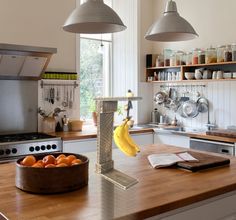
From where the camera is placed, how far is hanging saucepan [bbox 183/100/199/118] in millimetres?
4629

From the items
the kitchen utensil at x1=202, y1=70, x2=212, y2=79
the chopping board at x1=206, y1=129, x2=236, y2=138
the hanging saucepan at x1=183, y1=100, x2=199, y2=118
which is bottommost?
the chopping board at x1=206, y1=129, x2=236, y2=138

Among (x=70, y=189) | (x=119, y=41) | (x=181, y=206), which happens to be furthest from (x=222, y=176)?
(x=119, y=41)

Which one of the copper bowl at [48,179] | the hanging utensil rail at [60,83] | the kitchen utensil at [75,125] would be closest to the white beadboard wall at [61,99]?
the hanging utensil rail at [60,83]

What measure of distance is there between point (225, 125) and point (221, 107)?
0.23m

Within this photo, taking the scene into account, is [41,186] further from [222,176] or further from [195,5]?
[195,5]

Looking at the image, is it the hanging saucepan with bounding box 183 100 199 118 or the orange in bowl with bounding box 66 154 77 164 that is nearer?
the orange in bowl with bounding box 66 154 77 164

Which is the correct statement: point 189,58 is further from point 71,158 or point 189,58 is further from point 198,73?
point 71,158

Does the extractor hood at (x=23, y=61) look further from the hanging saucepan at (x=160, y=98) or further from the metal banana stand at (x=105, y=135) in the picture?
the metal banana stand at (x=105, y=135)

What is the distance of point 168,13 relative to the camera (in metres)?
2.52

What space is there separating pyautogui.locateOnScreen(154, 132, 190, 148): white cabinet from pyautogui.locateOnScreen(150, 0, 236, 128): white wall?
523mm

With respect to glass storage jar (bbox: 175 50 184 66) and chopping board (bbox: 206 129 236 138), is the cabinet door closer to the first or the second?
chopping board (bbox: 206 129 236 138)

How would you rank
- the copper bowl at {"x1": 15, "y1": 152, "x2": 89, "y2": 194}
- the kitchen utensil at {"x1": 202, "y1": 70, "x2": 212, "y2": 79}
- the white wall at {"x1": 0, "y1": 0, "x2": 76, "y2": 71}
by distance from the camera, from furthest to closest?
the kitchen utensil at {"x1": 202, "y1": 70, "x2": 212, "y2": 79} → the white wall at {"x1": 0, "y1": 0, "x2": 76, "y2": 71} → the copper bowl at {"x1": 15, "y1": 152, "x2": 89, "y2": 194}

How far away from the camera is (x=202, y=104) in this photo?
454 cm

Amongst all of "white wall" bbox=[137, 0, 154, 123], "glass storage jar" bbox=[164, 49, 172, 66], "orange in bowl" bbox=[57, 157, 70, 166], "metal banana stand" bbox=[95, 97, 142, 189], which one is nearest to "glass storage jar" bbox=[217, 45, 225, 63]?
"glass storage jar" bbox=[164, 49, 172, 66]
